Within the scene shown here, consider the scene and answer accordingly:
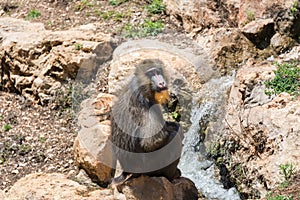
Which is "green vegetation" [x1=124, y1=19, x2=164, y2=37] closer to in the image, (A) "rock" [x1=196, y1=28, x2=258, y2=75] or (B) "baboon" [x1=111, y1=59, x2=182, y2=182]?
(A) "rock" [x1=196, y1=28, x2=258, y2=75]

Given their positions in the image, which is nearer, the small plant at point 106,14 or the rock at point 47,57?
the rock at point 47,57

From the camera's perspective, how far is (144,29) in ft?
34.9

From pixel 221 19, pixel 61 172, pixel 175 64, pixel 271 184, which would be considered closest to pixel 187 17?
pixel 221 19

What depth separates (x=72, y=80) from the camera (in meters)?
9.99

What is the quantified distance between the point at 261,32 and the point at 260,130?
2751 mm

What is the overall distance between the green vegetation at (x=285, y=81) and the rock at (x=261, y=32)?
1530 mm

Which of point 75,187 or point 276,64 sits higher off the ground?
point 276,64

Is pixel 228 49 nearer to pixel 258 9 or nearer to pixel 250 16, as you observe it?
pixel 250 16

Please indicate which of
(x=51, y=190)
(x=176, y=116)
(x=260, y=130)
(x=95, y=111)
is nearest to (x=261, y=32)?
(x=176, y=116)

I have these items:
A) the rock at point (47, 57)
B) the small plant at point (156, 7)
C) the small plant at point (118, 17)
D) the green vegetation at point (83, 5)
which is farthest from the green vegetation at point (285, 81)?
the green vegetation at point (83, 5)

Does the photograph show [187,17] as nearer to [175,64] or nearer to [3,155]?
[175,64]

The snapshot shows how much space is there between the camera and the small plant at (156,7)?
36.7ft

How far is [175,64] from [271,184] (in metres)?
3.13

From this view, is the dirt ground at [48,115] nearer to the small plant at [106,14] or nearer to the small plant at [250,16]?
the small plant at [106,14]
